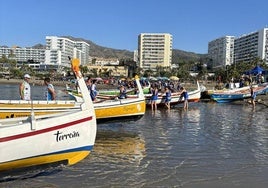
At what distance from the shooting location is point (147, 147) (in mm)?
12891

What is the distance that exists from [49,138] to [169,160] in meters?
4.27

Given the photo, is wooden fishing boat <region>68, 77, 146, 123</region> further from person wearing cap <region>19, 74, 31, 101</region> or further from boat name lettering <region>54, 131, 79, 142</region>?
boat name lettering <region>54, 131, 79, 142</region>

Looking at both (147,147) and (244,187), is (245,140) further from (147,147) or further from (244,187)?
(244,187)

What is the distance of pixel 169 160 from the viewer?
433 inches

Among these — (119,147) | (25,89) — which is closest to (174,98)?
(25,89)

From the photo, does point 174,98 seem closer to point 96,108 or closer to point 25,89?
point 96,108

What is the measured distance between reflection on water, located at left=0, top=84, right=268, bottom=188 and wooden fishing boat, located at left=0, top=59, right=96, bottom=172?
822 millimetres

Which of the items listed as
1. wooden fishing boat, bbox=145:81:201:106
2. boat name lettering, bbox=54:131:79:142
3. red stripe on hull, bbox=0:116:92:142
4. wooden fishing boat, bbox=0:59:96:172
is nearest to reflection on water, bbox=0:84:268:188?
wooden fishing boat, bbox=0:59:96:172

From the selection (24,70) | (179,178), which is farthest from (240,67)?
(179,178)

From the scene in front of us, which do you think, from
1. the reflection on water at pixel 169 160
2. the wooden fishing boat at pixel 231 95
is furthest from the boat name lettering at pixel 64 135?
the wooden fishing boat at pixel 231 95

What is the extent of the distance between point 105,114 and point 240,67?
108 metres

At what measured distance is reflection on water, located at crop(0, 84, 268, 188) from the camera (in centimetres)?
890

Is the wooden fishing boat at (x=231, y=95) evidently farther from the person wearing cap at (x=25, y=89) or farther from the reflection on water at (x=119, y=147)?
the person wearing cap at (x=25, y=89)

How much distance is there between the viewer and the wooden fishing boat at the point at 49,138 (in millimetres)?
7434
